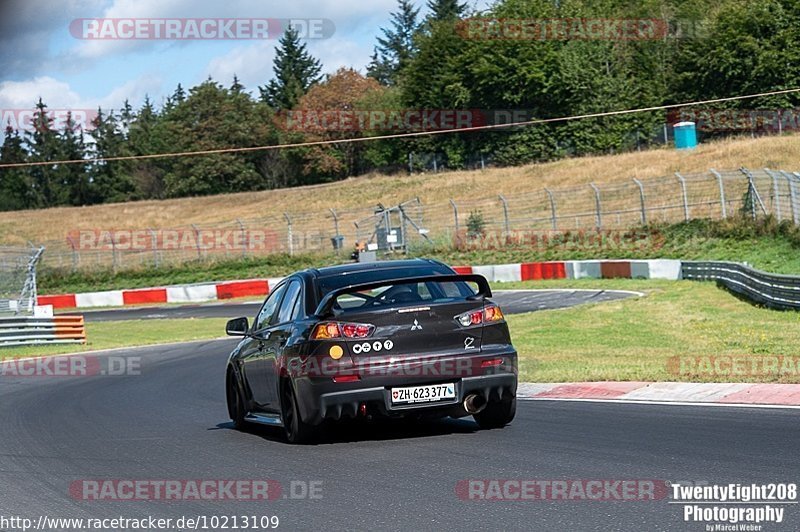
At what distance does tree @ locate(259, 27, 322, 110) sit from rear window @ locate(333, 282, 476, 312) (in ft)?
379

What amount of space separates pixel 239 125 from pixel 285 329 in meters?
94.9

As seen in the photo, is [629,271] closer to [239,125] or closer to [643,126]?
[643,126]

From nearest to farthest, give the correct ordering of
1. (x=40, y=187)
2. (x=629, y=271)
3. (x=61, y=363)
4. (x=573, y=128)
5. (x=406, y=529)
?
1. (x=406, y=529)
2. (x=61, y=363)
3. (x=629, y=271)
4. (x=573, y=128)
5. (x=40, y=187)

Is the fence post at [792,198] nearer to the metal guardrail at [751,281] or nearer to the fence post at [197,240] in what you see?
the metal guardrail at [751,281]

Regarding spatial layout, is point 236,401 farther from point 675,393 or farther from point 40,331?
point 40,331

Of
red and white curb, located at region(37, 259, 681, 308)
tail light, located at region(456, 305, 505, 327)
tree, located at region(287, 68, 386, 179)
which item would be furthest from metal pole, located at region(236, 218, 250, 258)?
tree, located at region(287, 68, 386, 179)

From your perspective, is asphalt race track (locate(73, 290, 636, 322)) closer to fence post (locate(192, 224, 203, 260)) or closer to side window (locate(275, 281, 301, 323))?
fence post (locate(192, 224, 203, 260))

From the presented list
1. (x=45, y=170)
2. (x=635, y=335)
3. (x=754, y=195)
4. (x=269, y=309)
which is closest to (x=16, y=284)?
(x=635, y=335)

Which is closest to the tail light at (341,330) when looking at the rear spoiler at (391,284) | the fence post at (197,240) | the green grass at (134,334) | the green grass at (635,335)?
the rear spoiler at (391,284)

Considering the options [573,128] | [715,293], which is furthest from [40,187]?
[715,293]

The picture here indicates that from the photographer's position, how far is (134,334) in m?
32.3

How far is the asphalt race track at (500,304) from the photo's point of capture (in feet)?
101

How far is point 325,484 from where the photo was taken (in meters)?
7.54

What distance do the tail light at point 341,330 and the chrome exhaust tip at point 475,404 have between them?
1012 mm
